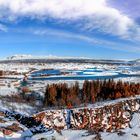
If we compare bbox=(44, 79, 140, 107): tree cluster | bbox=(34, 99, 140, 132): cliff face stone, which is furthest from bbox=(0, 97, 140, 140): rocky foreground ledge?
bbox=(44, 79, 140, 107): tree cluster

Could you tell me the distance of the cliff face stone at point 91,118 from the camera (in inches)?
1475

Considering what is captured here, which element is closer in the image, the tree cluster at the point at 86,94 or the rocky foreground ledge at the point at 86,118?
the rocky foreground ledge at the point at 86,118

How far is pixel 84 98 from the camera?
49531 mm

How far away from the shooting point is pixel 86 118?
3884 centimetres

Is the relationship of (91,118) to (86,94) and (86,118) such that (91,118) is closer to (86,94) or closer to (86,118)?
(86,118)

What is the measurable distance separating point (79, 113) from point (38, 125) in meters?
7.08

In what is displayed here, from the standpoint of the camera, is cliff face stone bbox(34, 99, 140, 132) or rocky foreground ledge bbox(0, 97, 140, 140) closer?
rocky foreground ledge bbox(0, 97, 140, 140)

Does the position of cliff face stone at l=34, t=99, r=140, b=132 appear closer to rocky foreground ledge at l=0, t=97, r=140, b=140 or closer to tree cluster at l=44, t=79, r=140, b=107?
rocky foreground ledge at l=0, t=97, r=140, b=140

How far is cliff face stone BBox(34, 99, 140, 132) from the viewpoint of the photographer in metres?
37.5

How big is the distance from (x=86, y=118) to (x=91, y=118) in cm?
60

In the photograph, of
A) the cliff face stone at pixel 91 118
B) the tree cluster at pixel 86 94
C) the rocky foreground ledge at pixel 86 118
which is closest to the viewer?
the rocky foreground ledge at pixel 86 118

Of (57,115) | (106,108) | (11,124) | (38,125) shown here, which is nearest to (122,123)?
(106,108)

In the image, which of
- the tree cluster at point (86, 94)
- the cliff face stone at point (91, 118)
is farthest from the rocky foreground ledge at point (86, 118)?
the tree cluster at point (86, 94)

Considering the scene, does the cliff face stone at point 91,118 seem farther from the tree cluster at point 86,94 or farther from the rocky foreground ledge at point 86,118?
the tree cluster at point 86,94
